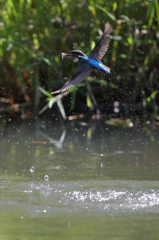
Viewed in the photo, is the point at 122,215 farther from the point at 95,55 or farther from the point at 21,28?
the point at 21,28

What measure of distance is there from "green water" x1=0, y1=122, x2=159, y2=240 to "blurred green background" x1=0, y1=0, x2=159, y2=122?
758mm

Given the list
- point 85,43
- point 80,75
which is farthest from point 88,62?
point 85,43

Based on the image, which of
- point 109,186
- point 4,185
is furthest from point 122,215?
point 4,185

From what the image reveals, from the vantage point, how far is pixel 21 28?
6172 mm

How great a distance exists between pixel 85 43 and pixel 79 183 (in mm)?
2819

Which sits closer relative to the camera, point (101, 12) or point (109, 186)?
point (109, 186)

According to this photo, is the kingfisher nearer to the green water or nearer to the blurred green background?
the green water

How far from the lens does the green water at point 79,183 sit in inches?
106

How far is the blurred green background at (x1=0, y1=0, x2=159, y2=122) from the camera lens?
19.7 ft

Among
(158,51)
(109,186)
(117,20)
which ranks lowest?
(109,186)

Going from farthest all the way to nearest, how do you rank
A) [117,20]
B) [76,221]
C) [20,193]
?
[117,20], [20,193], [76,221]

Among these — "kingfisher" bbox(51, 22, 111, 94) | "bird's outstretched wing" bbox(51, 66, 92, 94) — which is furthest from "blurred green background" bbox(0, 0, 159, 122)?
"bird's outstretched wing" bbox(51, 66, 92, 94)

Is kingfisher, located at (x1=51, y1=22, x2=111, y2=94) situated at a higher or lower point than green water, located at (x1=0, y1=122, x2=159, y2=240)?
higher

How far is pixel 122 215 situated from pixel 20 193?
83cm
